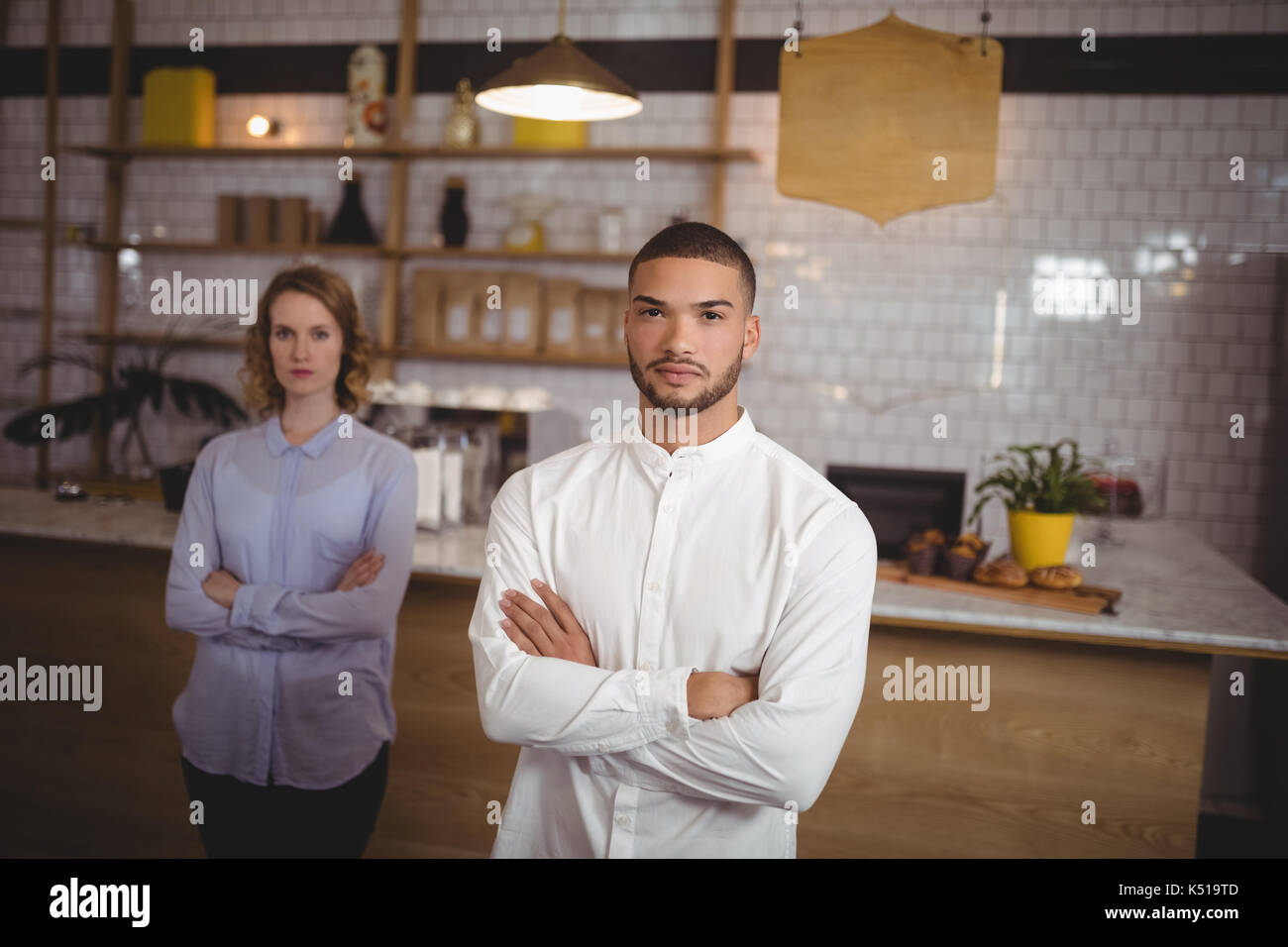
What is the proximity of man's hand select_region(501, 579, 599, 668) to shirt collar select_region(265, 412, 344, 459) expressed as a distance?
786 millimetres

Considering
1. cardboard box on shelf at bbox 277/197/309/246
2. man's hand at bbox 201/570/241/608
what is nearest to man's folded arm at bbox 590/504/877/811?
man's hand at bbox 201/570/241/608

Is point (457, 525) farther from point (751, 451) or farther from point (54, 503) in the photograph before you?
point (751, 451)

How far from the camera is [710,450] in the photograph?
63.5 inches

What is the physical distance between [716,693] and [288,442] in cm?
119

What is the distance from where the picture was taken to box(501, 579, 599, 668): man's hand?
5.14ft

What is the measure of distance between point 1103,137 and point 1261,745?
2523 mm

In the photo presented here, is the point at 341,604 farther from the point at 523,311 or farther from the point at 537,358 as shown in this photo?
the point at 523,311

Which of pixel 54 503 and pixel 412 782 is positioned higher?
pixel 54 503

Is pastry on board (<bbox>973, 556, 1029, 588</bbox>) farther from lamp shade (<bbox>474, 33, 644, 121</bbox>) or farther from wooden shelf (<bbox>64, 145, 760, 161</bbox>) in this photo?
wooden shelf (<bbox>64, 145, 760, 161</bbox>)

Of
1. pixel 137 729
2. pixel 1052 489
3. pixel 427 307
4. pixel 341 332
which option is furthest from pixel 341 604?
pixel 427 307

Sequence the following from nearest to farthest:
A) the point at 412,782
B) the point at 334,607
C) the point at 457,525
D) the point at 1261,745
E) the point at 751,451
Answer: the point at 751,451 < the point at 334,607 < the point at 412,782 < the point at 457,525 < the point at 1261,745

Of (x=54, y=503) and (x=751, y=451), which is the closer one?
(x=751, y=451)

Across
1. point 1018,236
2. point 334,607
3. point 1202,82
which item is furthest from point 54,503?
point 1202,82
